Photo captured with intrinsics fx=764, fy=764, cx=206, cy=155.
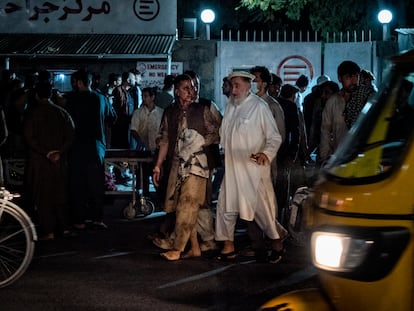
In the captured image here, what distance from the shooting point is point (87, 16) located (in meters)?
16.0

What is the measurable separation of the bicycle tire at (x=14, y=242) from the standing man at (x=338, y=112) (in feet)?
11.2

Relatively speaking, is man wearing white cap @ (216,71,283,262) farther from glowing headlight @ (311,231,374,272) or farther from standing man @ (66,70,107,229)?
glowing headlight @ (311,231,374,272)

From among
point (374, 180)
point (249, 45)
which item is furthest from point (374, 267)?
point (249, 45)

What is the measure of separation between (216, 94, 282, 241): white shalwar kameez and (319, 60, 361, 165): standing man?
43.0 inches

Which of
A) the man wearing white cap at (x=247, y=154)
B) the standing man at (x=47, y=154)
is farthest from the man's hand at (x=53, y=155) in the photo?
the man wearing white cap at (x=247, y=154)

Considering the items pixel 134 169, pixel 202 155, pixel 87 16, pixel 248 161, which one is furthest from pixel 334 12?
pixel 248 161

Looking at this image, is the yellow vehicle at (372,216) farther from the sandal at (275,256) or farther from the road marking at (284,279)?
the sandal at (275,256)

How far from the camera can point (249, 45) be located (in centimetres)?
1634

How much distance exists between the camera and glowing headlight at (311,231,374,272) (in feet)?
10.7

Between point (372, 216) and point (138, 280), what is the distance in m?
4.28

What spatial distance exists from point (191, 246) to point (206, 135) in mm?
1216

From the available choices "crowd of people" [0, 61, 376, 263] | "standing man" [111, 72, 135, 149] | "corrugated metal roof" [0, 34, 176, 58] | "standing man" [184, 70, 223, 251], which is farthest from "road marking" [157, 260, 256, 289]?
"corrugated metal roof" [0, 34, 176, 58]

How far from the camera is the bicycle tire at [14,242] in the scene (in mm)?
6766

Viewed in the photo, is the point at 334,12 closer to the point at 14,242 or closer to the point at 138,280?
the point at 138,280
